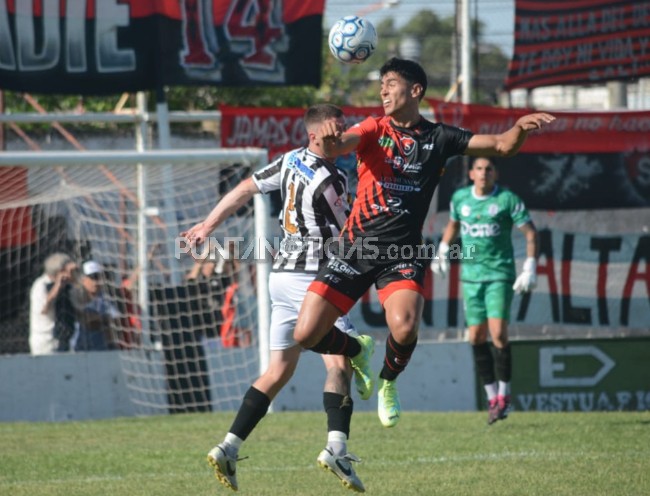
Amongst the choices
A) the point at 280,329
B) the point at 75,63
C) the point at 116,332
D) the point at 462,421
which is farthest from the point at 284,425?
the point at 75,63

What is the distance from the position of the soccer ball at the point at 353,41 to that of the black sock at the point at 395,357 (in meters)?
1.98

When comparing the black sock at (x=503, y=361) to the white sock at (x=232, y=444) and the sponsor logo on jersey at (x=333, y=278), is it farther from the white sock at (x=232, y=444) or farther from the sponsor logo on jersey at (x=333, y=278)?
the white sock at (x=232, y=444)

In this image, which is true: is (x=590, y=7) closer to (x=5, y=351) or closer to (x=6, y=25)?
(x=6, y=25)

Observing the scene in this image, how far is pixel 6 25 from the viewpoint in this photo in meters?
12.9

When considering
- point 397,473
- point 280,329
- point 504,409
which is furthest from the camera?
point 504,409

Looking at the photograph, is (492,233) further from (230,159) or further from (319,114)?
(319,114)

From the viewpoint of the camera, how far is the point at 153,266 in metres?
13.7

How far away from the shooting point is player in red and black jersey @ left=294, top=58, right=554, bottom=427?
7.44 m

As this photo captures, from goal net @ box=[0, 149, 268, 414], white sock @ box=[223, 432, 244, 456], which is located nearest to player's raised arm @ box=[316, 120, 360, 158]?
white sock @ box=[223, 432, 244, 456]

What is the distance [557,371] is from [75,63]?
642 centimetres

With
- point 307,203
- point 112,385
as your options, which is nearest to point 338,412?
point 307,203

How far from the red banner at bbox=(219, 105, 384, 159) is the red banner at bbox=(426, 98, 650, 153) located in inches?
45.1

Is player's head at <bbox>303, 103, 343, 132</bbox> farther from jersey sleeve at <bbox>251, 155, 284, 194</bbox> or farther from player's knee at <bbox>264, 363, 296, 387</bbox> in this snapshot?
player's knee at <bbox>264, 363, 296, 387</bbox>

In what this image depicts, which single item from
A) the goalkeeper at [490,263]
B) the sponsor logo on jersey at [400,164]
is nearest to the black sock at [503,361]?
the goalkeeper at [490,263]
